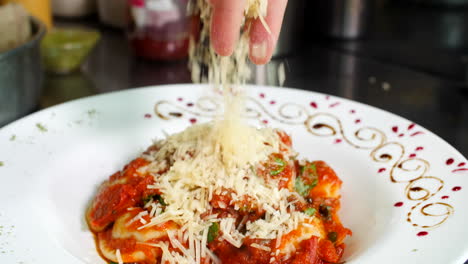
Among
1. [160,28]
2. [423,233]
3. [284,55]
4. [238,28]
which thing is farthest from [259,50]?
[284,55]

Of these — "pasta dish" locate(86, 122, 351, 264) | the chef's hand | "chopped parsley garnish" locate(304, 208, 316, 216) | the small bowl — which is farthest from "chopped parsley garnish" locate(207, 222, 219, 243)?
the small bowl

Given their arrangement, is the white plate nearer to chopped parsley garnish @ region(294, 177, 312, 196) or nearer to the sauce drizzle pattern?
the sauce drizzle pattern

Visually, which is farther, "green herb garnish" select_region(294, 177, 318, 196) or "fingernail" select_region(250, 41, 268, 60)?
"green herb garnish" select_region(294, 177, 318, 196)

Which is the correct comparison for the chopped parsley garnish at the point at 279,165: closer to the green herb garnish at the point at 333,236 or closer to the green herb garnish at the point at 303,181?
the green herb garnish at the point at 303,181

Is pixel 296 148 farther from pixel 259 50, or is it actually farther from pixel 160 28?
pixel 160 28

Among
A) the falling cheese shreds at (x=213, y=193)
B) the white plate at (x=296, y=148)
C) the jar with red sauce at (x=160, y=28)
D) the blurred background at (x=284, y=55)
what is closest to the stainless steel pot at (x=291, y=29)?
the blurred background at (x=284, y=55)

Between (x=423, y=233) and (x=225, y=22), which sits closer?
(x=225, y=22)
